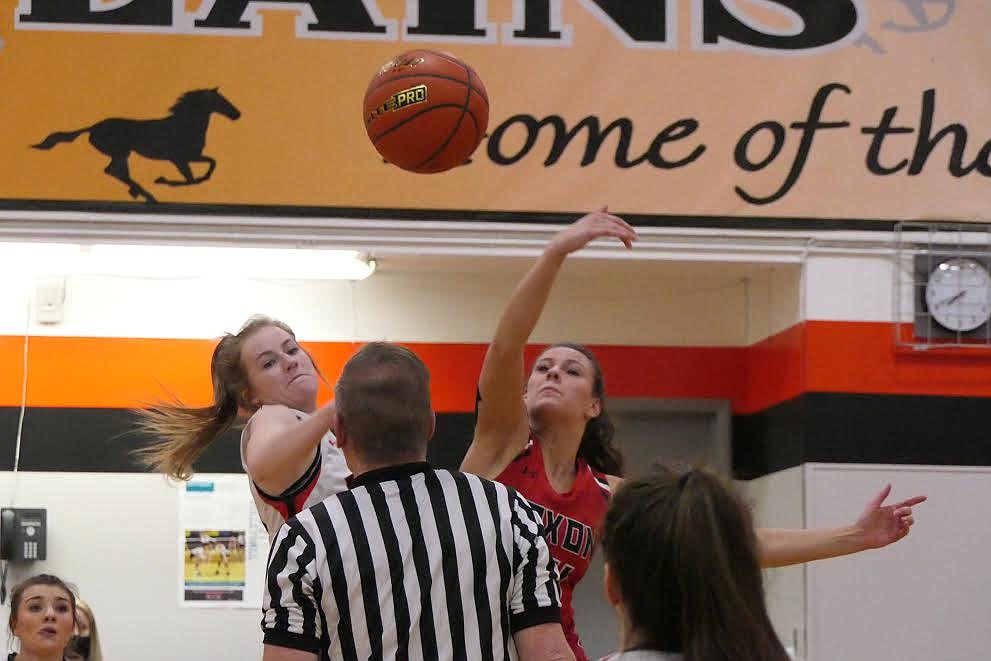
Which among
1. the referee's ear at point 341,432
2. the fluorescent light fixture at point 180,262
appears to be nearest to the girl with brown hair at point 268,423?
the referee's ear at point 341,432

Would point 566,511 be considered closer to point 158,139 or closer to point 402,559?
point 402,559

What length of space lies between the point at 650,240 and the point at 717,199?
→ 31 centimetres

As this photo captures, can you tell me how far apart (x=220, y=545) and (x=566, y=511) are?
8.66ft

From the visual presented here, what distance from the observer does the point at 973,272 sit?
213 inches

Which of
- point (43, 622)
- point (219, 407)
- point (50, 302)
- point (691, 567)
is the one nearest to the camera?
point (691, 567)

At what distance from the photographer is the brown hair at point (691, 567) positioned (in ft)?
5.75

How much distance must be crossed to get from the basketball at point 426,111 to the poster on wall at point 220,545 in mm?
2271

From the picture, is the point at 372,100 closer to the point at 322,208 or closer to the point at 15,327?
the point at 322,208

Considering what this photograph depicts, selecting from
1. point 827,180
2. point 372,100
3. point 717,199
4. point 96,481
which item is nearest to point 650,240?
point 717,199

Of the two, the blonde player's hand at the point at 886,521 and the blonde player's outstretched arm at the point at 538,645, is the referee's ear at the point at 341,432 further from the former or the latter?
the blonde player's hand at the point at 886,521

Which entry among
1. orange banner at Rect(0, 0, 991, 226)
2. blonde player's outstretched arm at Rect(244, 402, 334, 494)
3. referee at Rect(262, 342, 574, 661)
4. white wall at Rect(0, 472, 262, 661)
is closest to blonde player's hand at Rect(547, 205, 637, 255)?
blonde player's outstretched arm at Rect(244, 402, 334, 494)

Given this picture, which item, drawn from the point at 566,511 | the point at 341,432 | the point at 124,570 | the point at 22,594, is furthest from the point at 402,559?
the point at 124,570

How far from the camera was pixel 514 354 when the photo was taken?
3.09m

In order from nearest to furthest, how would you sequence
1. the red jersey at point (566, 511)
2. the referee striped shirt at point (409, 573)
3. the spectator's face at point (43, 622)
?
the referee striped shirt at point (409, 573) < the red jersey at point (566, 511) < the spectator's face at point (43, 622)
